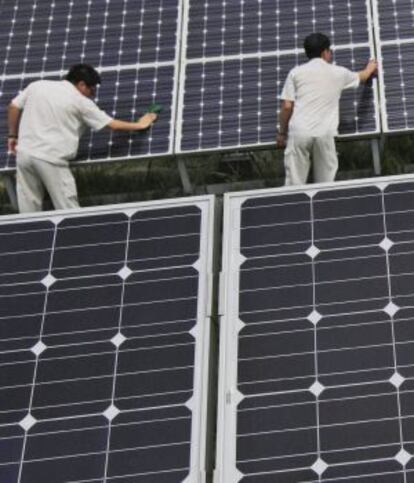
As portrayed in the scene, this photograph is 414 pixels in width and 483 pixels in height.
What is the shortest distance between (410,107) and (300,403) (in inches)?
170

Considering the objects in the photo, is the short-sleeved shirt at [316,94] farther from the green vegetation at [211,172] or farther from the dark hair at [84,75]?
the dark hair at [84,75]

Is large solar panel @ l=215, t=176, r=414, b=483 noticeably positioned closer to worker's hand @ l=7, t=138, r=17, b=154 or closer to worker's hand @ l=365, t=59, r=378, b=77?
worker's hand @ l=365, t=59, r=378, b=77

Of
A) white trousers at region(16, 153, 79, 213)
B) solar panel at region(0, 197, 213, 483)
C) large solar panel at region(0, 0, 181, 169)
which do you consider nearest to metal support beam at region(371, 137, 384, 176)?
large solar panel at region(0, 0, 181, 169)

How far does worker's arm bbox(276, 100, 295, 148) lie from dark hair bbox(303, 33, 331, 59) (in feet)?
2.00

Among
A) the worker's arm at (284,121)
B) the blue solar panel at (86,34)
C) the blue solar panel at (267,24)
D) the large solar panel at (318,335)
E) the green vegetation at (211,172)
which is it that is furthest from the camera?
the blue solar panel at (86,34)

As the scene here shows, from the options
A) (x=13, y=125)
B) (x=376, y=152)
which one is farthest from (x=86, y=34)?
(x=376, y=152)

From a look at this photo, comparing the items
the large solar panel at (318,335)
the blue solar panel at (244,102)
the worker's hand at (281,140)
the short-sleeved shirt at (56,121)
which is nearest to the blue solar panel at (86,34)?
the blue solar panel at (244,102)

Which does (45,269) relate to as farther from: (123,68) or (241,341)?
(123,68)

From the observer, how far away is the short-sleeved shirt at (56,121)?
12344 millimetres

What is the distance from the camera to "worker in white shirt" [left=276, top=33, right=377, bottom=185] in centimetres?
1209

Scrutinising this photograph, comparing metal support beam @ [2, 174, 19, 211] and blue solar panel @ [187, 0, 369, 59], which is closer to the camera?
metal support beam @ [2, 174, 19, 211]

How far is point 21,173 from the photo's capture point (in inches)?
491

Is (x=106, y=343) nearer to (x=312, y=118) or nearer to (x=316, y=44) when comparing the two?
(x=312, y=118)

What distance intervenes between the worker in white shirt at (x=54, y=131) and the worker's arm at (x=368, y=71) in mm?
2232
